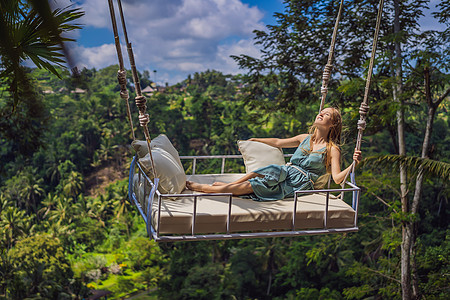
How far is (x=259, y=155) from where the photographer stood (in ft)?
14.1

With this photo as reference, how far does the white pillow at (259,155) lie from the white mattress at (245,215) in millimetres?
640

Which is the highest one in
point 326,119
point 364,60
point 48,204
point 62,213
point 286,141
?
point 364,60

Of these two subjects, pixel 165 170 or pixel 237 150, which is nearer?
pixel 165 170

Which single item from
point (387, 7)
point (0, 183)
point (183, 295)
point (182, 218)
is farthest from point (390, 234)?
point (0, 183)

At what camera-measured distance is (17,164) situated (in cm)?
3588

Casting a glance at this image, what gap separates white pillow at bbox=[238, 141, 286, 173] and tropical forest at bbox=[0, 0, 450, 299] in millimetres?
1102

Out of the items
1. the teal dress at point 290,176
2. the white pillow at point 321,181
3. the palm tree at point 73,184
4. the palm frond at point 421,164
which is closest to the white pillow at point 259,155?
the teal dress at point 290,176

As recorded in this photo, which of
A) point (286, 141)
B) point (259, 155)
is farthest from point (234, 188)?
point (286, 141)

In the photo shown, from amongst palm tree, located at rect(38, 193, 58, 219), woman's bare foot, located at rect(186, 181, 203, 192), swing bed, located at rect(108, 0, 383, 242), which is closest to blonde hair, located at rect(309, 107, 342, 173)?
swing bed, located at rect(108, 0, 383, 242)

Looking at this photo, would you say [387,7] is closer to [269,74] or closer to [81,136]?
[269,74]

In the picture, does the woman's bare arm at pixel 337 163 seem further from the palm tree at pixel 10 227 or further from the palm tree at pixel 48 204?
the palm tree at pixel 48 204

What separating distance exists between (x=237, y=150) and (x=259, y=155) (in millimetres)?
25403

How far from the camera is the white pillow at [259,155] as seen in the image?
4.24 meters

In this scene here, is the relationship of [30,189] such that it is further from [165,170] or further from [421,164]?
[165,170]
